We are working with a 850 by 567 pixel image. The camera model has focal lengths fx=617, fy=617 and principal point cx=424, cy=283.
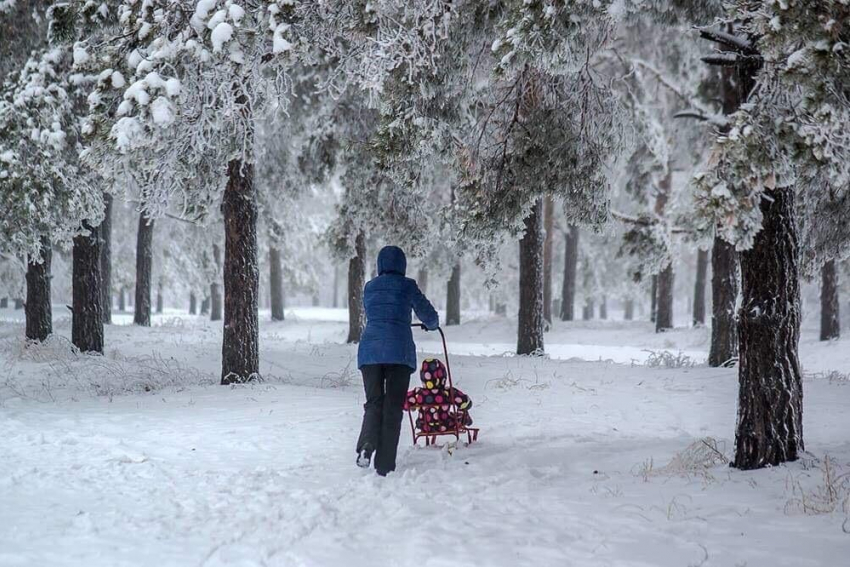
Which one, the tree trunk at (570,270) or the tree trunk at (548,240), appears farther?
the tree trunk at (570,270)

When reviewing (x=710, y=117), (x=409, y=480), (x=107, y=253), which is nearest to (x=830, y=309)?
(x=710, y=117)

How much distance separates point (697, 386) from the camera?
9.18 meters

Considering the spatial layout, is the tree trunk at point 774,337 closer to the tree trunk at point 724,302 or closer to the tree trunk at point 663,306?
the tree trunk at point 724,302

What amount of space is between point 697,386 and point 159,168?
795 cm

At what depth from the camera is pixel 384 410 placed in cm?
557

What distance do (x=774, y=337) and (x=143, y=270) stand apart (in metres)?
19.4

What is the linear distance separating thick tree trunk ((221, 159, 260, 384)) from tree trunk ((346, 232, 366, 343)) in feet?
24.5

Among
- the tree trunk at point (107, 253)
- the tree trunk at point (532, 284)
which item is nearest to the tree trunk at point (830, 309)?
the tree trunk at point (532, 284)

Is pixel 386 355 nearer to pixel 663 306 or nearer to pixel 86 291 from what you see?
pixel 86 291

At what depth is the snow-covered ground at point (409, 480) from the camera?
3.64 metres

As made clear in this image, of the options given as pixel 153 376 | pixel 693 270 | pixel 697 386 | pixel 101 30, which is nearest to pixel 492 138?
pixel 697 386

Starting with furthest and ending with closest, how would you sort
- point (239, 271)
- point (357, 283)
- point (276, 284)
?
point (276, 284) → point (357, 283) → point (239, 271)

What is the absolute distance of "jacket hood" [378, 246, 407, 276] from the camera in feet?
19.1

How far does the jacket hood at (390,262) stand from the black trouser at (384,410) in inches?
35.4
